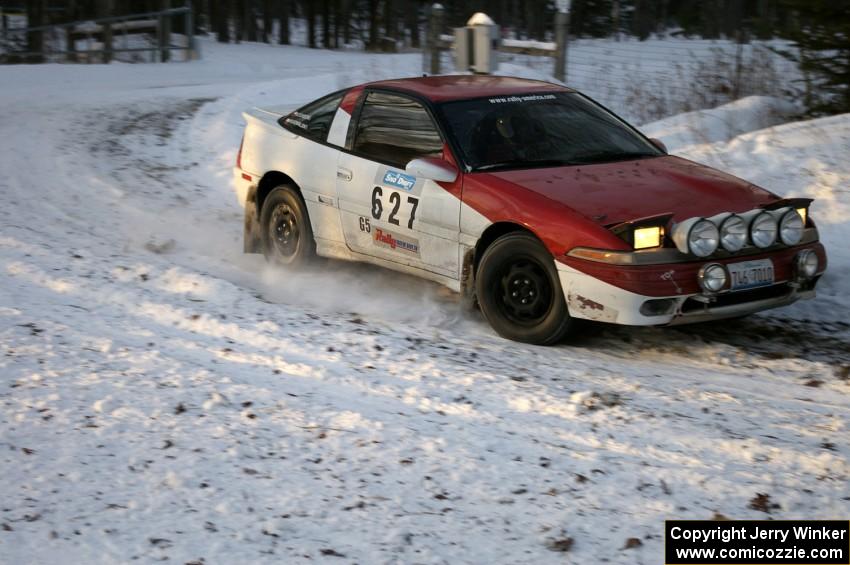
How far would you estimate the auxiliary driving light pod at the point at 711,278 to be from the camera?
19.4 feet

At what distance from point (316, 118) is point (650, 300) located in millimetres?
3288

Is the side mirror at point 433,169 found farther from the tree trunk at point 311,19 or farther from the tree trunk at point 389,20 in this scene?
the tree trunk at point 389,20

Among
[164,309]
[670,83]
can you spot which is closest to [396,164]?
[164,309]

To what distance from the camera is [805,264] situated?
629cm

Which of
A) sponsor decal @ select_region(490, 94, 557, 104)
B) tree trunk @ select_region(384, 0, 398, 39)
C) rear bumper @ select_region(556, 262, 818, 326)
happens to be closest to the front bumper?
rear bumper @ select_region(556, 262, 818, 326)

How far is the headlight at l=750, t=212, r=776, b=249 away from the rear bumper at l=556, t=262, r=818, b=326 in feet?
0.88

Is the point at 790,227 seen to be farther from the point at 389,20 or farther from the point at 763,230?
the point at 389,20

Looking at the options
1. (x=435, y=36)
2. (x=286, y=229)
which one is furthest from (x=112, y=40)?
(x=286, y=229)

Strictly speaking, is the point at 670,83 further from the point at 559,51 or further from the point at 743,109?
the point at 743,109

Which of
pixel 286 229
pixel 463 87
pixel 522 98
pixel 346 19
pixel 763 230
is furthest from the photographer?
pixel 346 19

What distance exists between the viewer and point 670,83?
16.4 m

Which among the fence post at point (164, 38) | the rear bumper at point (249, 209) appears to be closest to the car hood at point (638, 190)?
the rear bumper at point (249, 209)

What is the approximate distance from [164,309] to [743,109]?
756 centimetres

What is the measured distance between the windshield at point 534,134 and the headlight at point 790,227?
3.95 ft
